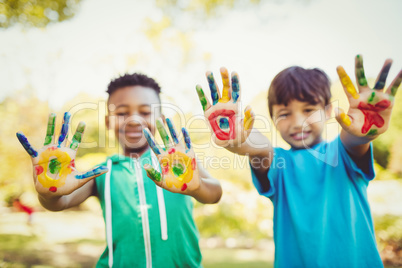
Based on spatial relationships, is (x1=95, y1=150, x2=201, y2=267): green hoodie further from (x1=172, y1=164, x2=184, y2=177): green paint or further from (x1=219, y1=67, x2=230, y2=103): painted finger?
(x1=219, y1=67, x2=230, y2=103): painted finger

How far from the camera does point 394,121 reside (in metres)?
5.04

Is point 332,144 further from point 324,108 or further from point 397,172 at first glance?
point 397,172

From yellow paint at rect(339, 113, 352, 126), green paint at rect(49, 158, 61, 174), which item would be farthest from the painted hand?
green paint at rect(49, 158, 61, 174)

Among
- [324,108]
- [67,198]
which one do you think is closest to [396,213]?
[324,108]

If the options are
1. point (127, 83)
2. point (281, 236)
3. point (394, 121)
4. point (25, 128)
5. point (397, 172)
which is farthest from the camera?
point (25, 128)

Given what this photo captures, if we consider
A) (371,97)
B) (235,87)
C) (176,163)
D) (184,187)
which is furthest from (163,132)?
(371,97)

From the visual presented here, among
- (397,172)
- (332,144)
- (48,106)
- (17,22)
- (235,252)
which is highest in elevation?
(17,22)

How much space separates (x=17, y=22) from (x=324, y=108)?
4.86m

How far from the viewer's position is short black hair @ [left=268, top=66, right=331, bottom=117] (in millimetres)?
1453

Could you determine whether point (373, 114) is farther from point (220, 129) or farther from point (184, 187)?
point (184, 187)

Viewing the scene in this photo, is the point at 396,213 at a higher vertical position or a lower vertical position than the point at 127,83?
lower

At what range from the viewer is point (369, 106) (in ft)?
3.69

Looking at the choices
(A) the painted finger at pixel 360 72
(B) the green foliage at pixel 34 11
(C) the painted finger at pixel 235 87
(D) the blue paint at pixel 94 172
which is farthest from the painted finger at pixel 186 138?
(B) the green foliage at pixel 34 11

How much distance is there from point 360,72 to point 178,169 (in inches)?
32.2
